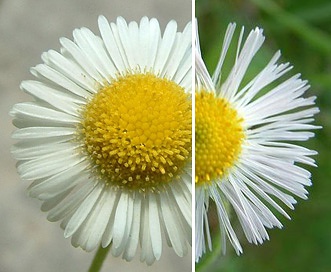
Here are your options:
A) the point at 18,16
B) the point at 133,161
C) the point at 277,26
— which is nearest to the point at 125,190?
the point at 133,161

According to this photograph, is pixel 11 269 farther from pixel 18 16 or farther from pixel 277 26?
pixel 277 26

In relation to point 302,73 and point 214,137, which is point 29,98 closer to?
point 214,137

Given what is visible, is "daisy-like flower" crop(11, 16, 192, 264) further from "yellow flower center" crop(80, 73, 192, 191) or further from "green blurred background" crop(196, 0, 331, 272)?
"green blurred background" crop(196, 0, 331, 272)

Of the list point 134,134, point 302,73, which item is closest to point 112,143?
point 134,134

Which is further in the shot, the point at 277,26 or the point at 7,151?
the point at 277,26

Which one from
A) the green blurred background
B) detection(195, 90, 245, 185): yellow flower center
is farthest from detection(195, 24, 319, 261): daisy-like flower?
the green blurred background

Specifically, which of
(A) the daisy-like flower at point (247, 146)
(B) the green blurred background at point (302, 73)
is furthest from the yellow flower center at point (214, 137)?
(B) the green blurred background at point (302, 73)
